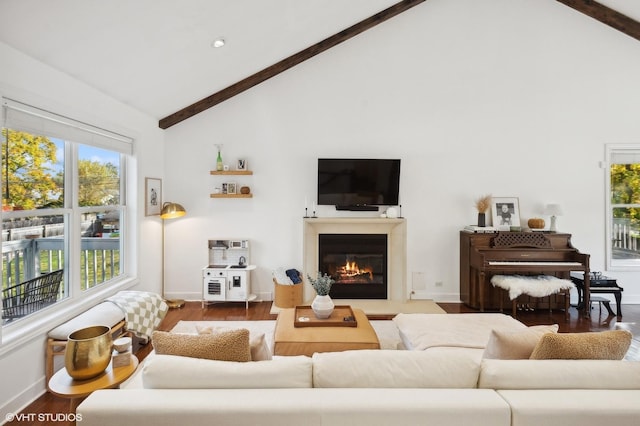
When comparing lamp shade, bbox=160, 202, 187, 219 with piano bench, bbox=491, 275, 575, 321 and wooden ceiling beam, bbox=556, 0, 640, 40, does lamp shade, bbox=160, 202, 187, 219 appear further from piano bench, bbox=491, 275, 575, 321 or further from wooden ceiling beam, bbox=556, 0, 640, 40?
wooden ceiling beam, bbox=556, 0, 640, 40

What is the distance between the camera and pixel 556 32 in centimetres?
467

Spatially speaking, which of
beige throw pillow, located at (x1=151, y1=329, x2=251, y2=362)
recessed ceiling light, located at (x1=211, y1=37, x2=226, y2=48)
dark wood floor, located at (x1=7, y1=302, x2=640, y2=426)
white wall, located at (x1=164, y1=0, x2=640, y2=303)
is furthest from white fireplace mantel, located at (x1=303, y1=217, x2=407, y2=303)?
beige throw pillow, located at (x1=151, y1=329, x2=251, y2=362)

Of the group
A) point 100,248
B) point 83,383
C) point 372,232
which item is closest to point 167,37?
point 100,248

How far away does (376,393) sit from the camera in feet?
4.70

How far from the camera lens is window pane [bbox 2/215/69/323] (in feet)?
8.29

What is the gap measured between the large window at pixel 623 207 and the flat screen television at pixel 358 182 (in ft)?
9.75

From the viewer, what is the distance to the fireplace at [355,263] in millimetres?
4848

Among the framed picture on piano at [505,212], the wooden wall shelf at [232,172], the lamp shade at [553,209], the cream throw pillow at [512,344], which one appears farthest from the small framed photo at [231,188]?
the lamp shade at [553,209]

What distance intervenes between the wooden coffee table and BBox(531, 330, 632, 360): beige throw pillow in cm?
115

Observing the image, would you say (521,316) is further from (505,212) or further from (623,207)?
(623,207)

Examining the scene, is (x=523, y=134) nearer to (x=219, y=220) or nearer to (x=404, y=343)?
(x=404, y=343)

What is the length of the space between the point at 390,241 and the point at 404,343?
2267 mm

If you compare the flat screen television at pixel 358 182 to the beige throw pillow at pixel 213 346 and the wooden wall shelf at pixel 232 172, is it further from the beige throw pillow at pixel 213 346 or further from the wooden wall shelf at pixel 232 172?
the beige throw pillow at pixel 213 346

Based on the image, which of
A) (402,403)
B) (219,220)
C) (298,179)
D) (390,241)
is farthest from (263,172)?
(402,403)
